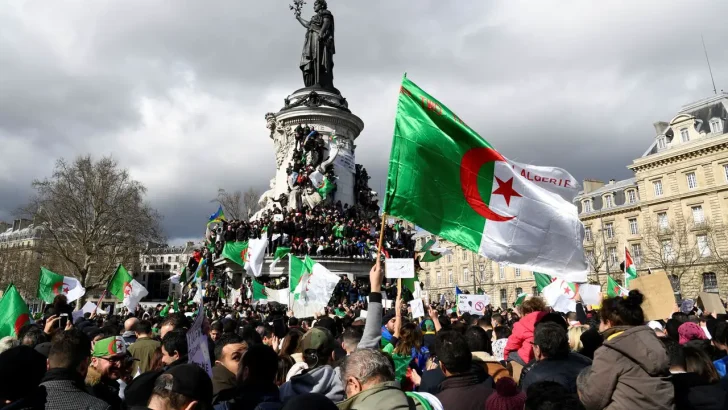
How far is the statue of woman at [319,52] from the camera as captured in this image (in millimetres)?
31097

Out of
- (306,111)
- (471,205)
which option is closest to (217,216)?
(306,111)

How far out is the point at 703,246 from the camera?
43750 millimetres

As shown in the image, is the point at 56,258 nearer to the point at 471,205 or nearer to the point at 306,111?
the point at 306,111

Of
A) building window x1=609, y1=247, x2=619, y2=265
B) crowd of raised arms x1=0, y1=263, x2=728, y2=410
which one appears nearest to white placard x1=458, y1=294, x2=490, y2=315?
crowd of raised arms x1=0, y1=263, x2=728, y2=410

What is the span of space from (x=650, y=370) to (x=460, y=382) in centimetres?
115

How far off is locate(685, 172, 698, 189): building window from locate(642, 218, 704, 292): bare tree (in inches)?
146

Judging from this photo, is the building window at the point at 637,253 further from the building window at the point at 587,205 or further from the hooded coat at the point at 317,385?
the hooded coat at the point at 317,385

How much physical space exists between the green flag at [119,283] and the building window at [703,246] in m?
47.0

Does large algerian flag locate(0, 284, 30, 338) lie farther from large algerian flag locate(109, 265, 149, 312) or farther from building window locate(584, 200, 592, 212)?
building window locate(584, 200, 592, 212)

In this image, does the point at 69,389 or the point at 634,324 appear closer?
the point at 69,389

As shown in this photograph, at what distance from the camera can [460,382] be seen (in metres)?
3.30

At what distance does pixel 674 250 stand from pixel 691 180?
24.5 feet

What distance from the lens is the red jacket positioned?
4621 mm

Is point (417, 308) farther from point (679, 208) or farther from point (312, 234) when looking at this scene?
point (679, 208)
